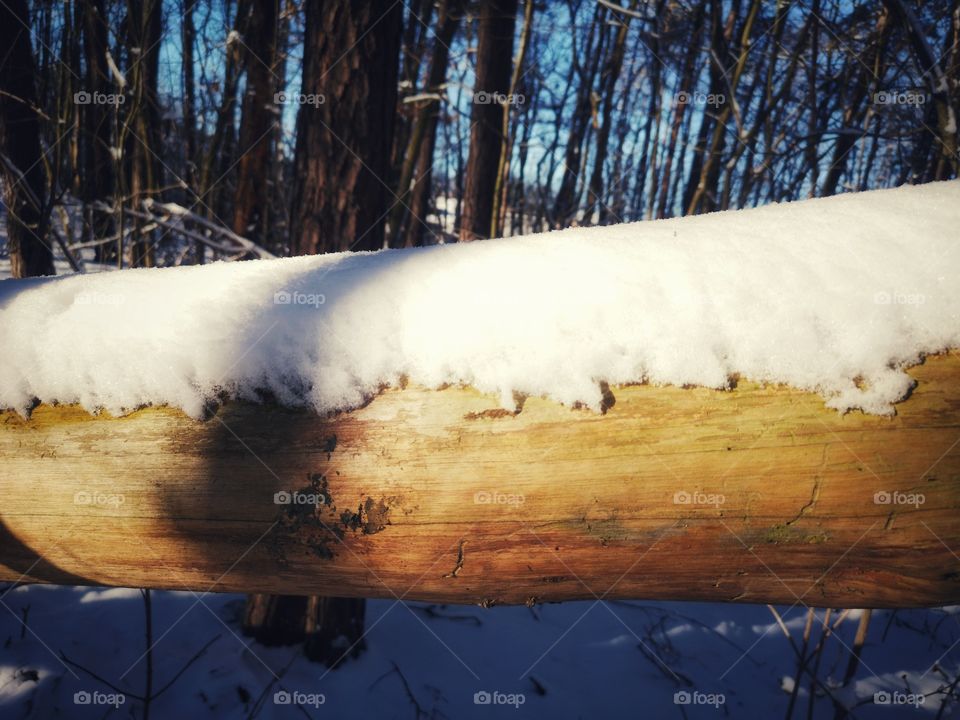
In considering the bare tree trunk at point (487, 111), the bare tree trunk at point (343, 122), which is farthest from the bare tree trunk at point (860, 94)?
the bare tree trunk at point (343, 122)

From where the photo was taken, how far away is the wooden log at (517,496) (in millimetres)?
704

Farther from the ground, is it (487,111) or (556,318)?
(487,111)

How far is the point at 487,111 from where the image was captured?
512 centimetres

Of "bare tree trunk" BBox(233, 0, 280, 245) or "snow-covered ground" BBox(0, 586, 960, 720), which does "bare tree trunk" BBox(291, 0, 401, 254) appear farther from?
"bare tree trunk" BBox(233, 0, 280, 245)

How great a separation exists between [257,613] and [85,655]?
28.9 inches

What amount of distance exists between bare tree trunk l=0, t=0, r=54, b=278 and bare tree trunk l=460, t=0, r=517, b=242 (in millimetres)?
3854

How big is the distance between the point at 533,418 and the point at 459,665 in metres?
2.11

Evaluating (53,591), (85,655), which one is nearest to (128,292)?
(85,655)

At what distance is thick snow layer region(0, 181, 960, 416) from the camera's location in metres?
0.69

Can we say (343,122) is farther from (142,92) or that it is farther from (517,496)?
(142,92)

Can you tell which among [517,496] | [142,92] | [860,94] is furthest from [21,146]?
[860,94]

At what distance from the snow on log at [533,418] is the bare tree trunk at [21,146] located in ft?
13.0

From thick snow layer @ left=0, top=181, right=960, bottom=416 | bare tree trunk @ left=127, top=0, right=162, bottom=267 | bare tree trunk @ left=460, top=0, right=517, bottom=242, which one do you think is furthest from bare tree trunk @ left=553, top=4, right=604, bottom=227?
thick snow layer @ left=0, top=181, right=960, bottom=416

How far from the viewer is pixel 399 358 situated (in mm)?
774
